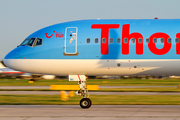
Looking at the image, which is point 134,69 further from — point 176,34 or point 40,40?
point 40,40

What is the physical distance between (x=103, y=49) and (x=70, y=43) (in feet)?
6.65

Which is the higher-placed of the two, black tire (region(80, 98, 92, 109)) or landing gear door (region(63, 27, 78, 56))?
landing gear door (region(63, 27, 78, 56))

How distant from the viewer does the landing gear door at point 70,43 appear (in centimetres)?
1831

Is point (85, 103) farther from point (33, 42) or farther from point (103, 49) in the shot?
point (33, 42)

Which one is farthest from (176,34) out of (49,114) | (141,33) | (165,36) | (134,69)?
(49,114)

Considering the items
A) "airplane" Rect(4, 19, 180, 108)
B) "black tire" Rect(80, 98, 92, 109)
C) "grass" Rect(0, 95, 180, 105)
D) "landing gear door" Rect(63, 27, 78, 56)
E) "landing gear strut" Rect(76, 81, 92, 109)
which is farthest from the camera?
"grass" Rect(0, 95, 180, 105)

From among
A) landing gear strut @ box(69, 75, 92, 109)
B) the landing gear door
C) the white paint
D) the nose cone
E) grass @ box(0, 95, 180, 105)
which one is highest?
the landing gear door

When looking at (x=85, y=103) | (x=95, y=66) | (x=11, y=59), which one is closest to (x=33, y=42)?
(x=11, y=59)

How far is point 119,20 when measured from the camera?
61.9 ft

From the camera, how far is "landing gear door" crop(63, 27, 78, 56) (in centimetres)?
1831

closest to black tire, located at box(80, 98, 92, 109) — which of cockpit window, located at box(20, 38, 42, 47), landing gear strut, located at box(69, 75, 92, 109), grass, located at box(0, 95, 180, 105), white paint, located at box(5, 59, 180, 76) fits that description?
landing gear strut, located at box(69, 75, 92, 109)

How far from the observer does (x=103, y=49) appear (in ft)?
59.4

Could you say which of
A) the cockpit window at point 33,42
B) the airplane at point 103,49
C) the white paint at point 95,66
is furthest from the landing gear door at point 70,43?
the cockpit window at point 33,42

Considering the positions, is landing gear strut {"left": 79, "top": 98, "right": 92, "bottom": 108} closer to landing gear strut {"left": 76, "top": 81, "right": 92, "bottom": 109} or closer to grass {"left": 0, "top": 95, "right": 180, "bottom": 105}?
landing gear strut {"left": 76, "top": 81, "right": 92, "bottom": 109}
